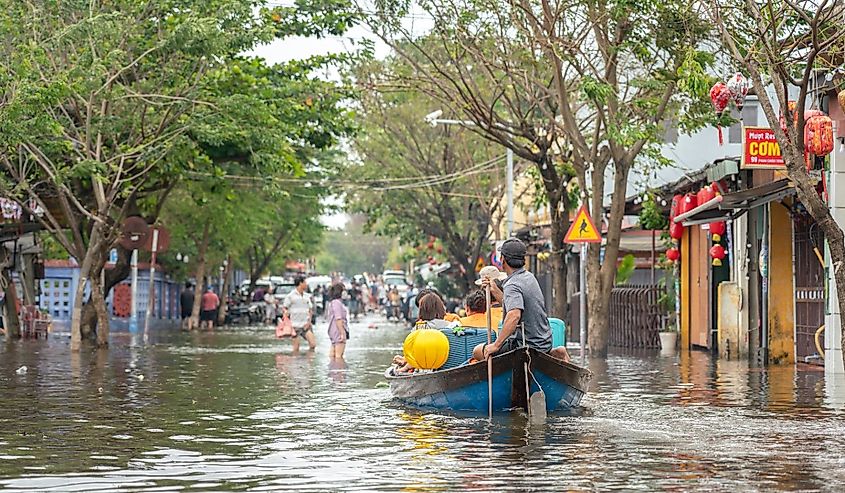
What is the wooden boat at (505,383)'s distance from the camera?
569 inches

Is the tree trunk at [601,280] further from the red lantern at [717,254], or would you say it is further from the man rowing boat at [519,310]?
the man rowing boat at [519,310]

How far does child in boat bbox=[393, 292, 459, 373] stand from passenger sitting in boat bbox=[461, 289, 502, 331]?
444 millimetres

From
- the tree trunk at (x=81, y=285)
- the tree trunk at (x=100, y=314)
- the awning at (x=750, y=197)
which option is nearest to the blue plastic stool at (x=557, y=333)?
the awning at (x=750, y=197)

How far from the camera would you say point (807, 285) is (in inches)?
970

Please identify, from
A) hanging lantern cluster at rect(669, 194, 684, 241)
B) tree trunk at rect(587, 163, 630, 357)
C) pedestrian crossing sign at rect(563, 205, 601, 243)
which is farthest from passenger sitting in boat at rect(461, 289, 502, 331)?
hanging lantern cluster at rect(669, 194, 684, 241)

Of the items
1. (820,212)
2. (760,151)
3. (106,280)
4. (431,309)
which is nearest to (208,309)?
(106,280)

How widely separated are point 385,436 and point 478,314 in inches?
132

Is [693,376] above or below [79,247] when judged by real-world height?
below

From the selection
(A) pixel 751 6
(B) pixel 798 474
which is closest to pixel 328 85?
(A) pixel 751 6

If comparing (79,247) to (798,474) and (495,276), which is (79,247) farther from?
(798,474)

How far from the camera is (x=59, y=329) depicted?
4544cm

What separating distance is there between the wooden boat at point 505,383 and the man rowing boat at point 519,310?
0.57ft

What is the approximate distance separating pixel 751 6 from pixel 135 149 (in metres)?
14.8

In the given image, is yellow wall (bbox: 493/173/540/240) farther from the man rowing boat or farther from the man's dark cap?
the man's dark cap
